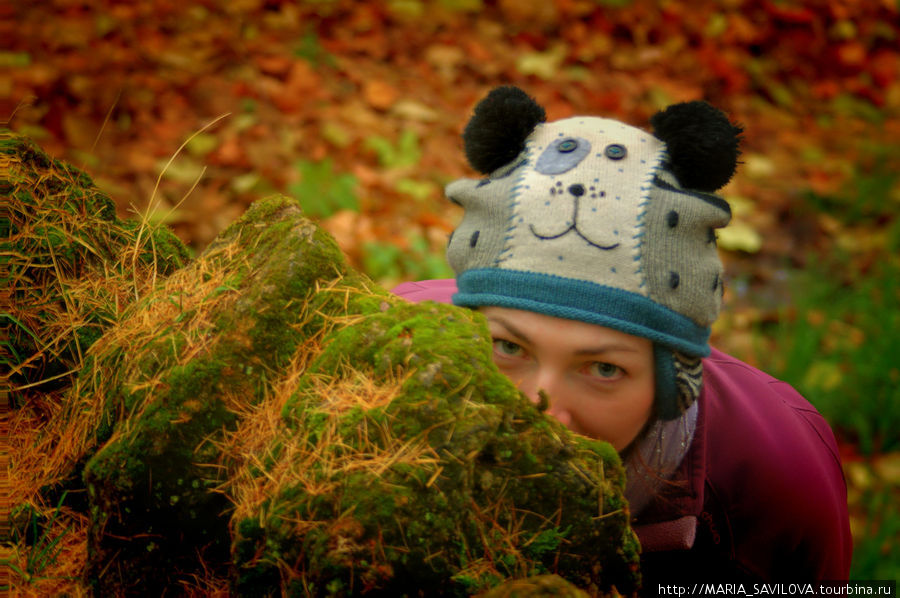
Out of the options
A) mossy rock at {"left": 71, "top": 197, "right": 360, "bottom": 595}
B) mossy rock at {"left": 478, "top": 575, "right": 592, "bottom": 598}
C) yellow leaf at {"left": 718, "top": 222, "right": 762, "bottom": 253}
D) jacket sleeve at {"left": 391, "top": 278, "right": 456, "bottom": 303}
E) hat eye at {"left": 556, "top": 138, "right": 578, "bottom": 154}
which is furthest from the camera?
yellow leaf at {"left": 718, "top": 222, "right": 762, "bottom": 253}

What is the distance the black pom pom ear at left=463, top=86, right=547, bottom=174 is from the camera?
178 cm

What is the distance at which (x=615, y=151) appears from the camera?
171 centimetres

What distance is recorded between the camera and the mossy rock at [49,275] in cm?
150

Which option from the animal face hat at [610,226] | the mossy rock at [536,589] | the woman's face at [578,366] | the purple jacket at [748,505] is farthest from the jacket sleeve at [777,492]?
the mossy rock at [536,589]

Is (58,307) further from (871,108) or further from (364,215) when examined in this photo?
(871,108)

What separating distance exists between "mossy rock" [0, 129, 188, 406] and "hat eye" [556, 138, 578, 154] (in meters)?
1.02

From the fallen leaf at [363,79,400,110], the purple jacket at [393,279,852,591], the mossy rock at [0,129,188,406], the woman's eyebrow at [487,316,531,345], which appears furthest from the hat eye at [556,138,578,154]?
the fallen leaf at [363,79,400,110]

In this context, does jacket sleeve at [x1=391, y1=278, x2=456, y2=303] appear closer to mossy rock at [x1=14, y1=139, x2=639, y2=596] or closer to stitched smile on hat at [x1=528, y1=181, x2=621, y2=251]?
stitched smile on hat at [x1=528, y1=181, x2=621, y2=251]

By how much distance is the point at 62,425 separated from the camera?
1452 millimetres

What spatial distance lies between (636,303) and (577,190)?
30cm

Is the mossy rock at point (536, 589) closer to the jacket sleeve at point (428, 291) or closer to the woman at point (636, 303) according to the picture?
the woman at point (636, 303)

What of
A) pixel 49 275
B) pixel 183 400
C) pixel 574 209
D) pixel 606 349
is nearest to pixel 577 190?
pixel 574 209

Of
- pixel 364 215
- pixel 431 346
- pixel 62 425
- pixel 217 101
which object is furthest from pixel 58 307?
pixel 217 101

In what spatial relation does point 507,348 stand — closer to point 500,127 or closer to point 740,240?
point 500,127
